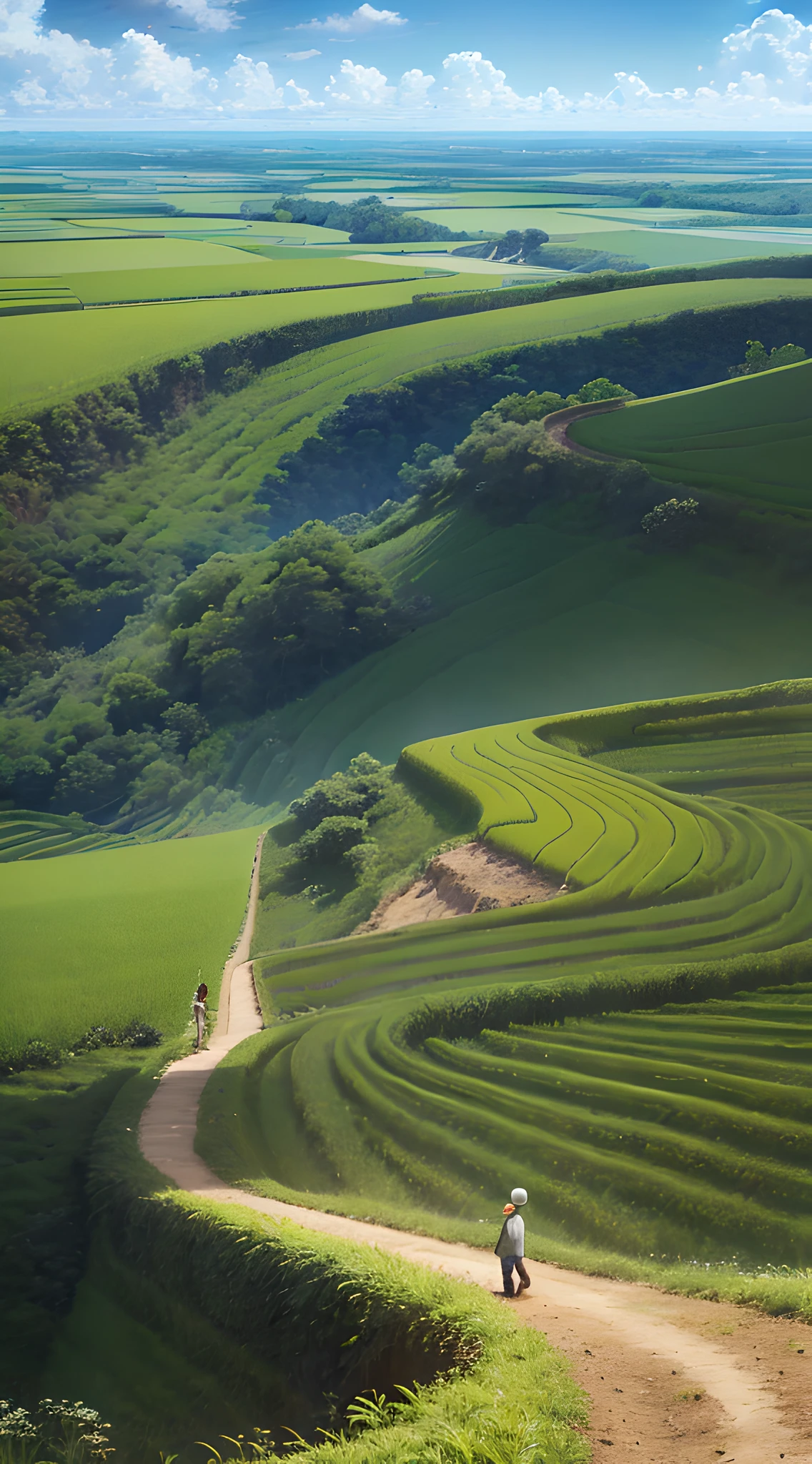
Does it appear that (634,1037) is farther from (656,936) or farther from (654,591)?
(654,591)

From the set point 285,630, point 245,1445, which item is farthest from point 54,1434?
point 285,630

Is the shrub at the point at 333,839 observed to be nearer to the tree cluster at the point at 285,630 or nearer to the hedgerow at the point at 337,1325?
the hedgerow at the point at 337,1325

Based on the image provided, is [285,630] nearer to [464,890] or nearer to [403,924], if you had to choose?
[403,924]

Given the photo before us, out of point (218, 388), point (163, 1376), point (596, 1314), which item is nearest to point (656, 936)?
point (596, 1314)

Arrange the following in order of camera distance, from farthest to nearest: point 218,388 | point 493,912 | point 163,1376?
point 218,388 < point 493,912 < point 163,1376

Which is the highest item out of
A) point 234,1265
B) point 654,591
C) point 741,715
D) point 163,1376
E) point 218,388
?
point 218,388

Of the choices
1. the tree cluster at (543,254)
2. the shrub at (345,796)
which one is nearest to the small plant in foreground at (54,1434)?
the shrub at (345,796)
